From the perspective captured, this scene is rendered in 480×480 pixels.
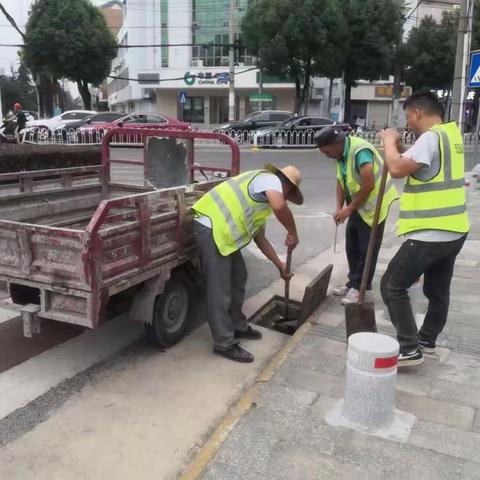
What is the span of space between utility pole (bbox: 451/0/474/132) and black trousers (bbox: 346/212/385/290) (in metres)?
6.33

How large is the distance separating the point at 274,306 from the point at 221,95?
46.8m

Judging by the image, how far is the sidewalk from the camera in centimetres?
273

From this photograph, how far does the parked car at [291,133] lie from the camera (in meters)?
23.5

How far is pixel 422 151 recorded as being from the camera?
3271 mm

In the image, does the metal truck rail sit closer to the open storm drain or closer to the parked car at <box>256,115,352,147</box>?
the open storm drain

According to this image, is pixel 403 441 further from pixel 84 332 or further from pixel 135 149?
pixel 135 149

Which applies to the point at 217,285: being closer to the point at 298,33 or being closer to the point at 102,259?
the point at 102,259

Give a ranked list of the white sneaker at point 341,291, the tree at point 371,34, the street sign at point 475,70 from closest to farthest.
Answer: the white sneaker at point 341,291 → the street sign at point 475,70 → the tree at point 371,34

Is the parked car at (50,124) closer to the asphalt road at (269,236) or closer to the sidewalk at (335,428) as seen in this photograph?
the asphalt road at (269,236)

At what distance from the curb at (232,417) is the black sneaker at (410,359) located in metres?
0.79

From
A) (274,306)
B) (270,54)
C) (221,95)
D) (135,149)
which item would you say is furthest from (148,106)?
(274,306)

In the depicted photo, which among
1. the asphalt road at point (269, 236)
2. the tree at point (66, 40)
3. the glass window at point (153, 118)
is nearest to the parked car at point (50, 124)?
the glass window at point (153, 118)

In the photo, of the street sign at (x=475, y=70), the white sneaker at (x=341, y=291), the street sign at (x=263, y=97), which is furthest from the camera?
the street sign at (x=263, y=97)

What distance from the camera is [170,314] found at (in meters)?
4.32
